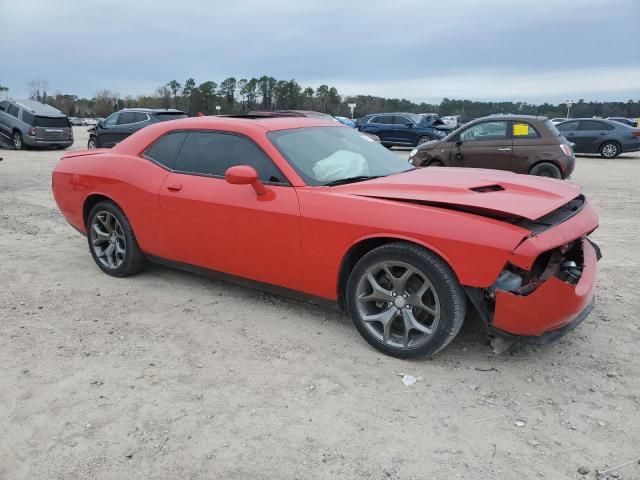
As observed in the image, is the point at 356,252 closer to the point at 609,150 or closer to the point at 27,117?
the point at 609,150

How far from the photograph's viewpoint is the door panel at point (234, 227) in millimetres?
3584

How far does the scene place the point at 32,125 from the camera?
18781mm

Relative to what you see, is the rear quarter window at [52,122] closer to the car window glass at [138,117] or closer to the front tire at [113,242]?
the car window glass at [138,117]

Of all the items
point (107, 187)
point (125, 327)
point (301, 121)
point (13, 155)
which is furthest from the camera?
point (13, 155)

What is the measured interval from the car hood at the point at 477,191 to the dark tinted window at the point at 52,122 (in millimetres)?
18831

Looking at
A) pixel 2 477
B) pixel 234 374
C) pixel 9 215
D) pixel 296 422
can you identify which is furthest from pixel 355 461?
pixel 9 215

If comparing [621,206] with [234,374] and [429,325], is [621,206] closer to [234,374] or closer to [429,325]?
[429,325]

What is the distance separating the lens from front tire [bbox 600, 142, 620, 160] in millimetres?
17703

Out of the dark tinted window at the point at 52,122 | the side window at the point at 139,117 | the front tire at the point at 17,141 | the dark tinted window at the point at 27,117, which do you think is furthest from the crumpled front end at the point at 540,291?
the front tire at the point at 17,141

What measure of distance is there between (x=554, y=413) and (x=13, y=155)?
1874 centimetres

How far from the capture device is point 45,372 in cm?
315

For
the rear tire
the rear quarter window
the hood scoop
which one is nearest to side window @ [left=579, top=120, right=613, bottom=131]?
the rear tire

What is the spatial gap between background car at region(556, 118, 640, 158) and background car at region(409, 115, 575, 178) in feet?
28.0

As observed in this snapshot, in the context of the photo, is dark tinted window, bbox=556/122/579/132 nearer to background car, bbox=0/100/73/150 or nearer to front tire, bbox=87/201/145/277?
front tire, bbox=87/201/145/277
